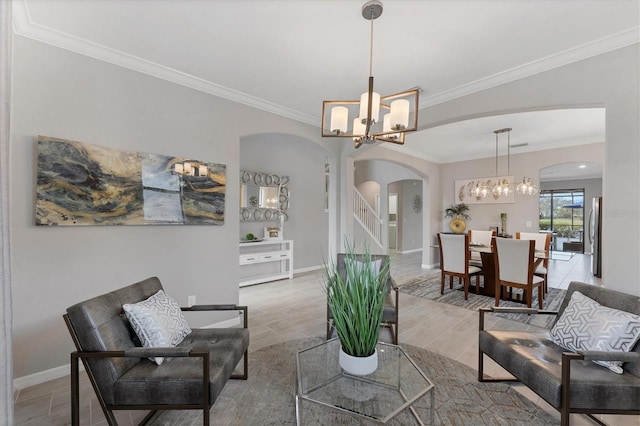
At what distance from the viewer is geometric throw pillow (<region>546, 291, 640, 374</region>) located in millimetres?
1710

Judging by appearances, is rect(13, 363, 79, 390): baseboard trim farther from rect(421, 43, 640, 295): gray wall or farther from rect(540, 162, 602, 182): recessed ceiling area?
rect(540, 162, 602, 182): recessed ceiling area

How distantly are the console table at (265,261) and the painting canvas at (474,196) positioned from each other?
14.5 feet

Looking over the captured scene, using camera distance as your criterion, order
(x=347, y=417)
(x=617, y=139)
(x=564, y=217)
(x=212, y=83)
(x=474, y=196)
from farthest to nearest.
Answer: (x=564, y=217), (x=474, y=196), (x=212, y=83), (x=617, y=139), (x=347, y=417)

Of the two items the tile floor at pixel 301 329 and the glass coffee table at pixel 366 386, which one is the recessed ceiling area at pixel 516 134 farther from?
the glass coffee table at pixel 366 386

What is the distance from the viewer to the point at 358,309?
1687 millimetres

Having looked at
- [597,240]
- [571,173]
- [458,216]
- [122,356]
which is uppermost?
[571,173]

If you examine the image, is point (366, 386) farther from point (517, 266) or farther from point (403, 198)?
point (403, 198)

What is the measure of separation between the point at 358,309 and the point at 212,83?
2852 millimetres

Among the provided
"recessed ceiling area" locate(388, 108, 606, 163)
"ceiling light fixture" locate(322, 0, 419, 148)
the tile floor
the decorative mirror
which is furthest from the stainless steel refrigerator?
the decorative mirror

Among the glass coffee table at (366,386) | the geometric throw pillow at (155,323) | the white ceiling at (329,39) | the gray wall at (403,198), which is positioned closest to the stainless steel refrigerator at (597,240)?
the gray wall at (403,198)

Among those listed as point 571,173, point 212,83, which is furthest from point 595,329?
point 571,173

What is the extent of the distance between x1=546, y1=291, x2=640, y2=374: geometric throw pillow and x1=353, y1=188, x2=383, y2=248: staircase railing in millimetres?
5479

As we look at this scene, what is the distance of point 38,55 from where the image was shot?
228 centimetres

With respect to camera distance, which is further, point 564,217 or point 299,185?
point 564,217
